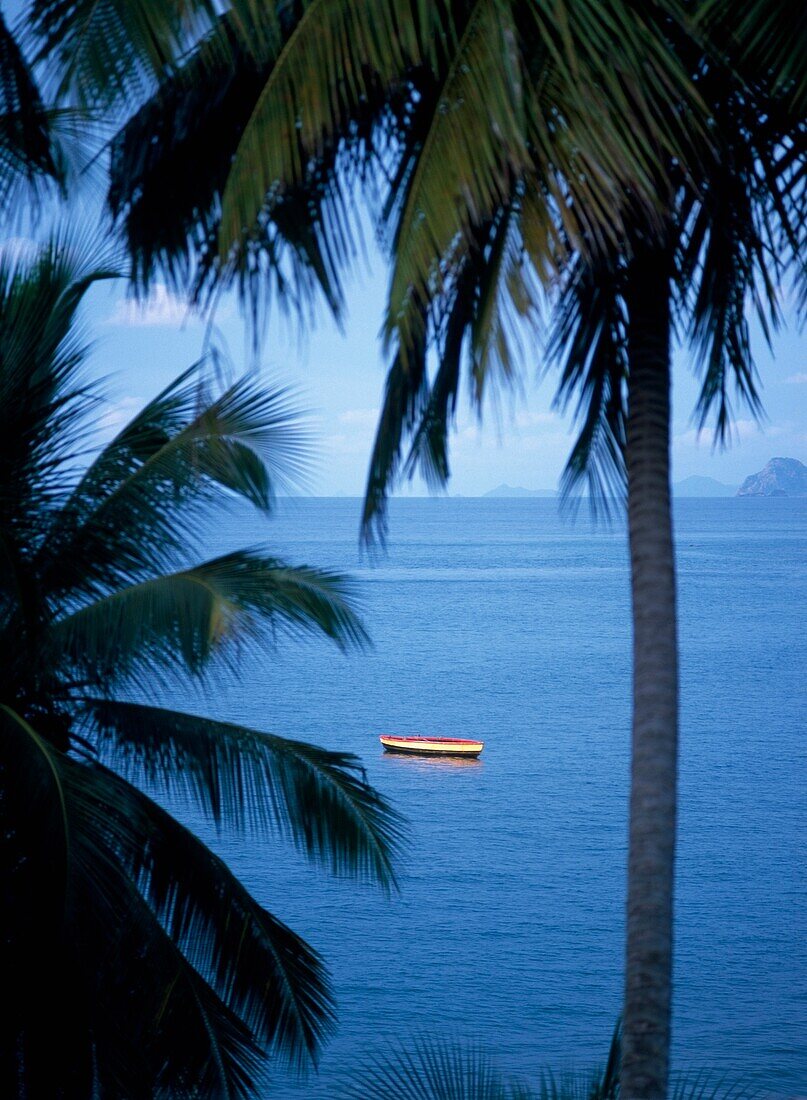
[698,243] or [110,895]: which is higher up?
[698,243]

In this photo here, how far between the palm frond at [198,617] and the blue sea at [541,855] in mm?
1468

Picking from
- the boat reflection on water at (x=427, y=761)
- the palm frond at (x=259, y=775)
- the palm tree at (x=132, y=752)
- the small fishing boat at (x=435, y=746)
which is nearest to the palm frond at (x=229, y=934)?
the palm tree at (x=132, y=752)

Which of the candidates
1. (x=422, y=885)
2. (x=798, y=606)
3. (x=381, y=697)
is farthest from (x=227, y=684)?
(x=798, y=606)

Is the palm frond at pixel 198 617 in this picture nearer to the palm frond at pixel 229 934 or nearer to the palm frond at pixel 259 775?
the palm frond at pixel 259 775

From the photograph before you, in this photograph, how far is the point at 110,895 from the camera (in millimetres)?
8281

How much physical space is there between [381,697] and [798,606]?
61.6 m

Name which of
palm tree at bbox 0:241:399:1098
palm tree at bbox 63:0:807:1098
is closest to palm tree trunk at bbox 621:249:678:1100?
palm tree at bbox 63:0:807:1098

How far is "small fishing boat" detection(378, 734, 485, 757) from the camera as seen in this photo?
64312mm

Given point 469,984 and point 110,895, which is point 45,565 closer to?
point 110,895

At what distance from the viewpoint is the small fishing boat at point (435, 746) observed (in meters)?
64.3

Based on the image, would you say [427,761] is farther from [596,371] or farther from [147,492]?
[596,371]

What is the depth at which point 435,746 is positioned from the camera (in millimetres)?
64375

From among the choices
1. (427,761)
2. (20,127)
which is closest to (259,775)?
(20,127)

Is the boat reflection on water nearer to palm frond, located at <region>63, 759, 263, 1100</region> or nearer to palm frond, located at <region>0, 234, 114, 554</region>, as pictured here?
palm frond, located at <region>63, 759, 263, 1100</region>
